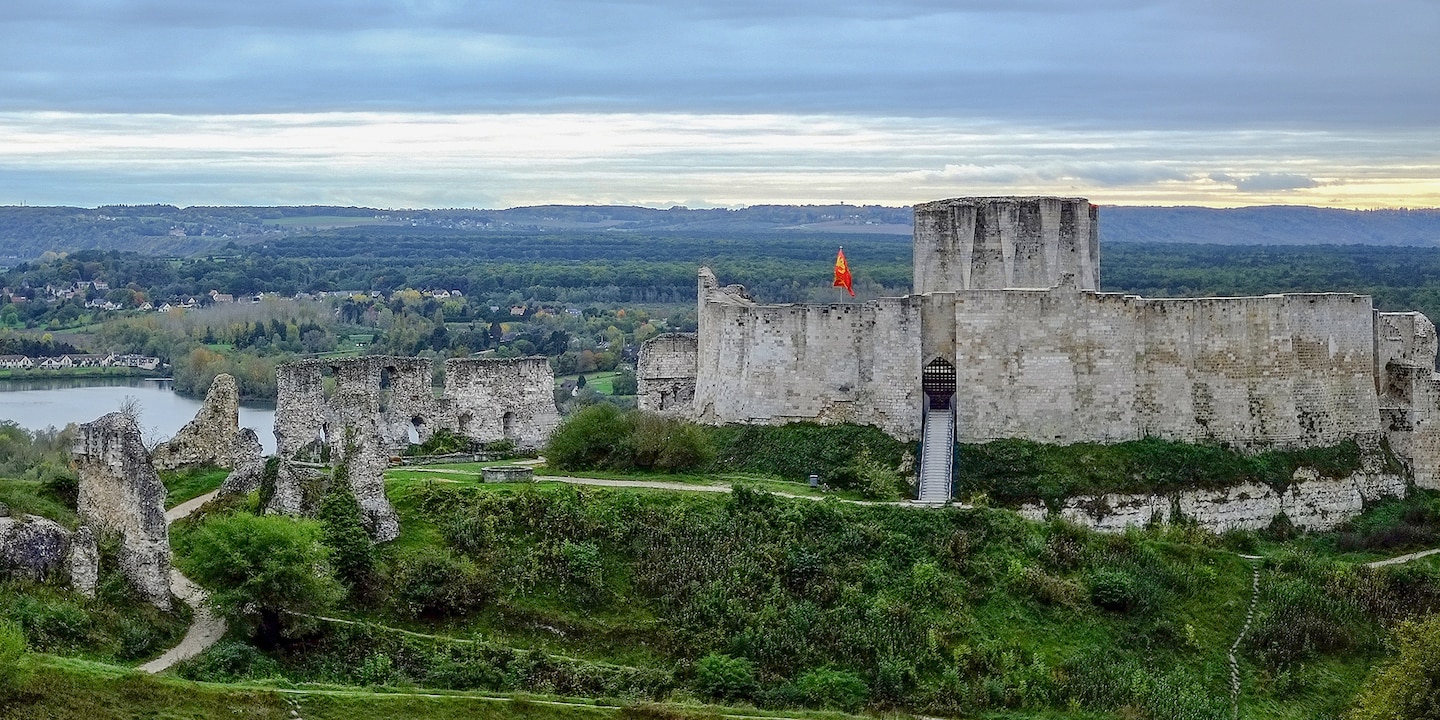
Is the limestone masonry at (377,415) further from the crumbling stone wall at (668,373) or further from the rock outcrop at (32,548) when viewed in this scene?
the rock outcrop at (32,548)

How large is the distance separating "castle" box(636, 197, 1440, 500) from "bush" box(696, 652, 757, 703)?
39.6ft

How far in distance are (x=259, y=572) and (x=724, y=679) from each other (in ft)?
28.0

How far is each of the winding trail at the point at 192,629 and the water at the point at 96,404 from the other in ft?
146

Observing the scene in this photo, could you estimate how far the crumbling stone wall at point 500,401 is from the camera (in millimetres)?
46125

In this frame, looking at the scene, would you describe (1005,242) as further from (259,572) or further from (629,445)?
(259,572)

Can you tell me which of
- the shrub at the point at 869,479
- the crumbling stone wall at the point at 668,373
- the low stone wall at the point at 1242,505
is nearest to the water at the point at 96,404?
the crumbling stone wall at the point at 668,373

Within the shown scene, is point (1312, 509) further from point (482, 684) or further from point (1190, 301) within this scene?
point (482, 684)

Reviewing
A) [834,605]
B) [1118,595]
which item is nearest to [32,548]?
[834,605]

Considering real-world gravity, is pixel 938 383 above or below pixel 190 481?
above

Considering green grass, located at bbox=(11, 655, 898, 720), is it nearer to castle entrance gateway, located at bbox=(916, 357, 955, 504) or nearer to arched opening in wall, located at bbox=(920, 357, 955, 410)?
castle entrance gateway, located at bbox=(916, 357, 955, 504)

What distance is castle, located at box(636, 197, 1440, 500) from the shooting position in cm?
4481

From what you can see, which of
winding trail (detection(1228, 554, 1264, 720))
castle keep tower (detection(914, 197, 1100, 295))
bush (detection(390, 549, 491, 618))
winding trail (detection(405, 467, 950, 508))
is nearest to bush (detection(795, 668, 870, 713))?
bush (detection(390, 549, 491, 618))

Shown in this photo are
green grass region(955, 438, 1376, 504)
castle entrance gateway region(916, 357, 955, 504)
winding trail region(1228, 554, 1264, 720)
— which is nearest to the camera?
winding trail region(1228, 554, 1264, 720)

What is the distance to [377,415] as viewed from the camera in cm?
3831
